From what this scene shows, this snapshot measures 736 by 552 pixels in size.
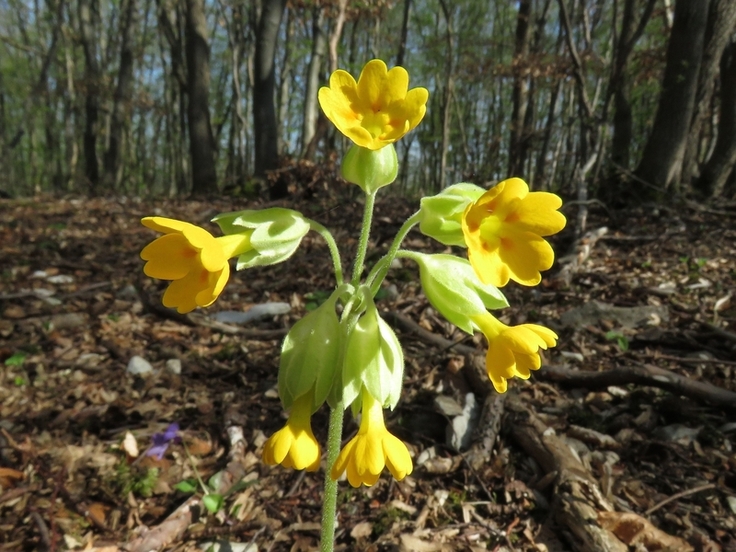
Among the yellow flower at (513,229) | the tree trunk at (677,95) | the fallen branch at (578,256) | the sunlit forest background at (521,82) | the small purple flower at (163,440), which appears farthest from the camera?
the sunlit forest background at (521,82)

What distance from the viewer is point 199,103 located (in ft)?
37.7

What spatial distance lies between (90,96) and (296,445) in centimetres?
1778

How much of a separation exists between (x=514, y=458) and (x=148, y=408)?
6.25 feet

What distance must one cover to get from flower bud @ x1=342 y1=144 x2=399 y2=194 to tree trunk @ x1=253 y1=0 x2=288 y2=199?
903 cm

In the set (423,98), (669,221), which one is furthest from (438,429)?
(669,221)

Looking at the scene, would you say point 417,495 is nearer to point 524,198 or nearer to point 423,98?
point 524,198

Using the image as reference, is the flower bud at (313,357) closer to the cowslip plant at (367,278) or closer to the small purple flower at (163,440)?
the cowslip plant at (367,278)

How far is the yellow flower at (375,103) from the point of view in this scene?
1.50 metres

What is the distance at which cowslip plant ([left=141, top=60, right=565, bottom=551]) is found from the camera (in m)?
1.48

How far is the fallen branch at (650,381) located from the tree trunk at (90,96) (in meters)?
13.8

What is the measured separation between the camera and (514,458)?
96.9 inches

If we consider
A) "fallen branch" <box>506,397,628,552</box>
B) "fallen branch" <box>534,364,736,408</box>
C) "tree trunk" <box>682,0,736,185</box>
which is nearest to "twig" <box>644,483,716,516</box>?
"fallen branch" <box>506,397,628,552</box>

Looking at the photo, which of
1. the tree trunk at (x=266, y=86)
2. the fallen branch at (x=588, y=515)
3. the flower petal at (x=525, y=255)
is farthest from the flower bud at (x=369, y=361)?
the tree trunk at (x=266, y=86)

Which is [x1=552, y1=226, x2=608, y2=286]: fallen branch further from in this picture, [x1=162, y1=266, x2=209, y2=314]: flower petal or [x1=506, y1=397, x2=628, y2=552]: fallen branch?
[x1=162, y1=266, x2=209, y2=314]: flower petal
